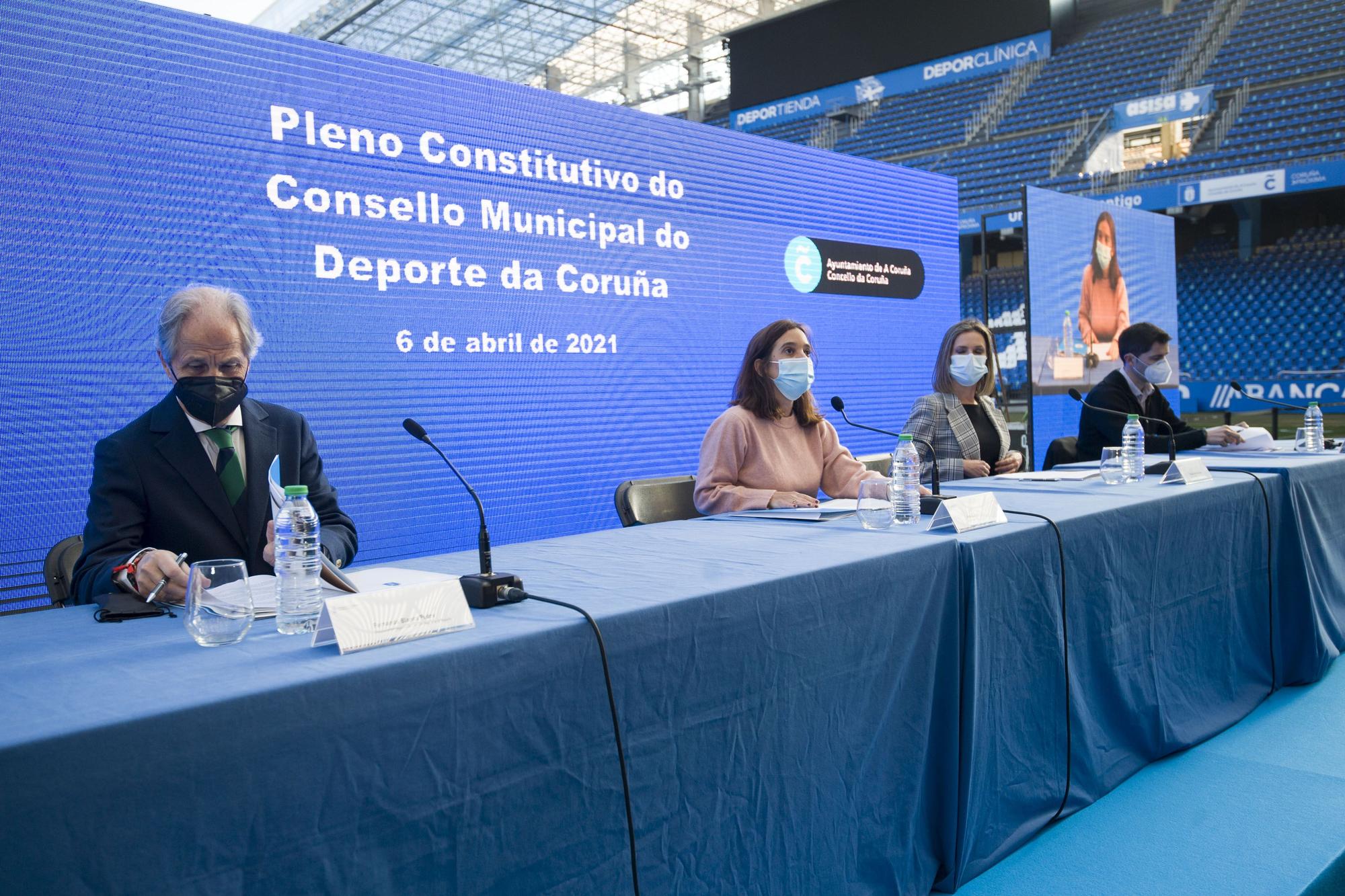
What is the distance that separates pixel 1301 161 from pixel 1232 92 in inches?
77.0

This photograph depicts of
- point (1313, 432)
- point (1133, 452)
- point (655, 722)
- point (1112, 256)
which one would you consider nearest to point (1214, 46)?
point (1112, 256)

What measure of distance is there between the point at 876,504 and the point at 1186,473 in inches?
41.7

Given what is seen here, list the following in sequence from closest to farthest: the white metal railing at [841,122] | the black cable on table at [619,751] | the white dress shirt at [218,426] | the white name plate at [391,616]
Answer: the white name plate at [391,616] → the black cable on table at [619,751] → the white dress shirt at [218,426] → the white metal railing at [841,122]

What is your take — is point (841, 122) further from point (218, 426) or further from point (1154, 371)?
A: point (218, 426)

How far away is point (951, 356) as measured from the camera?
3.32m

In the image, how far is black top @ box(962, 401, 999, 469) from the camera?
3348mm

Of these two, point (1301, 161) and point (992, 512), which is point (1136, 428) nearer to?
point (992, 512)

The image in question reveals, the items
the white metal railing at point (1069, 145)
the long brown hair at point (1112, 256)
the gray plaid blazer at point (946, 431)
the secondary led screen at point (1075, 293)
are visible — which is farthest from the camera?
the white metal railing at point (1069, 145)

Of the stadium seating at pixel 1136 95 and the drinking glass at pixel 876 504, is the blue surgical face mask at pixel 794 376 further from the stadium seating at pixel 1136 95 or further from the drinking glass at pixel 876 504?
the stadium seating at pixel 1136 95

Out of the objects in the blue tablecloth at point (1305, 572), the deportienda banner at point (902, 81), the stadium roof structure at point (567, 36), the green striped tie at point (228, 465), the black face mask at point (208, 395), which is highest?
the stadium roof structure at point (567, 36)

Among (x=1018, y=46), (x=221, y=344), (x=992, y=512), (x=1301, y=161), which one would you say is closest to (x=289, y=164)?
(x=221, y=344)

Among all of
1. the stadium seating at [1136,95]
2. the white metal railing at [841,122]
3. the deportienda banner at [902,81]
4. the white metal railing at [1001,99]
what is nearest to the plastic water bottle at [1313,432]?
the stadium seating at [1136,95]

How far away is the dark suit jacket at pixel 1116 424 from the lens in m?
3.57

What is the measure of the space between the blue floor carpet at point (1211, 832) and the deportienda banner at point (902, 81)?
14249mm
